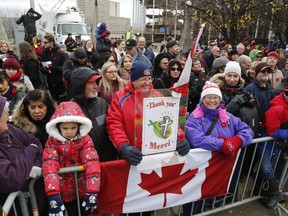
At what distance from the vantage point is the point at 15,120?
263 cm

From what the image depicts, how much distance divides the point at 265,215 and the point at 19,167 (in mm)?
3178

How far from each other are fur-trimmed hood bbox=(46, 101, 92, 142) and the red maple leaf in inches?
30.6

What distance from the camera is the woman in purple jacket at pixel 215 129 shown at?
280cm

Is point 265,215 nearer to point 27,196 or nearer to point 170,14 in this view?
point 27,196

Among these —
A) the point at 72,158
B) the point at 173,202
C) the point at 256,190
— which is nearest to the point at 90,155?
the point at 72,158

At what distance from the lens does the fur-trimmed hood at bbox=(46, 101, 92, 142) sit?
2.21 m

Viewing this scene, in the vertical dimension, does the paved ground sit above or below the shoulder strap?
below

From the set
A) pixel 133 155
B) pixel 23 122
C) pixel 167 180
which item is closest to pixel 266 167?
pixel 167 180

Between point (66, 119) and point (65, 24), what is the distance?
1860 centimetres

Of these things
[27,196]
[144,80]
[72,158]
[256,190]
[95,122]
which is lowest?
[256,190]

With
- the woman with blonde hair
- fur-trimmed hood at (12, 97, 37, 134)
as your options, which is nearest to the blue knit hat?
fur-trimmed hood at (12, 97, 37, 134)

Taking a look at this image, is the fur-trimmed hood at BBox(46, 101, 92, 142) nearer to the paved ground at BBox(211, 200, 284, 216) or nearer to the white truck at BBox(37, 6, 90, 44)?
the paved ground at BBox(211, 200, 284, 216)

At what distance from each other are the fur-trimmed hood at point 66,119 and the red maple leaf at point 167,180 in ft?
2.55

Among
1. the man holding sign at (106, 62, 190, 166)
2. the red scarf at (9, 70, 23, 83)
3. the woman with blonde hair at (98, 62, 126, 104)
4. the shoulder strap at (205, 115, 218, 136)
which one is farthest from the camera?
the red scarf at (9, 70, 23, 83)
